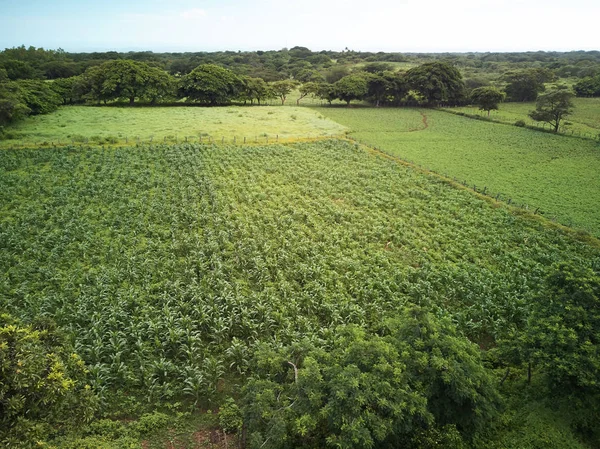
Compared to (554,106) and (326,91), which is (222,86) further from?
(554,106)

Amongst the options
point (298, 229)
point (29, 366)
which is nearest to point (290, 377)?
point (29, 366)

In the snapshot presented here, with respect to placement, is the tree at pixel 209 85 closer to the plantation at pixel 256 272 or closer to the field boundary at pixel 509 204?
the plantation at pixel 256 272

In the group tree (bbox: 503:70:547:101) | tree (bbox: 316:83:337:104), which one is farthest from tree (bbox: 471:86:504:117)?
tree (bbox: 316:83:337:104)

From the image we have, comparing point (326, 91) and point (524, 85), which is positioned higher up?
point (524, 85)

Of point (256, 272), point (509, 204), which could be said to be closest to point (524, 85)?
point (509, 204)

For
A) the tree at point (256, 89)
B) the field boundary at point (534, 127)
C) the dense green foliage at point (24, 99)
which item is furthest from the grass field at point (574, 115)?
the dense green foliage at point (24, 99)

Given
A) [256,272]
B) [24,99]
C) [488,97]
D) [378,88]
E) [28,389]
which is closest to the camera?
[28,389]

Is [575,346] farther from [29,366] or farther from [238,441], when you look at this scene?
[29,366]

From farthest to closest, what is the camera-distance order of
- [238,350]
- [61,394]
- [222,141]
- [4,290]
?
1. [222,141]
2. [4,290]
3. [238,350]
4. [61,394]
